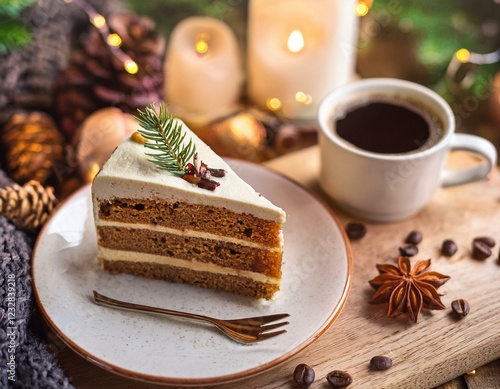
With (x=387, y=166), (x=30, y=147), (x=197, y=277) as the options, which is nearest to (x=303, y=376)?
(x=197, y=277)

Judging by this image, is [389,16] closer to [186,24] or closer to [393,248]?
[186,24]

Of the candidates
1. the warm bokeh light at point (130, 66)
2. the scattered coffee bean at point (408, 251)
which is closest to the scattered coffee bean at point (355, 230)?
the scattered coffee bean at point (408, 251)

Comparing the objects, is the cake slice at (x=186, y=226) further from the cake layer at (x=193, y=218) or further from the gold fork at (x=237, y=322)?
the gold fork at (x=237, y=322)

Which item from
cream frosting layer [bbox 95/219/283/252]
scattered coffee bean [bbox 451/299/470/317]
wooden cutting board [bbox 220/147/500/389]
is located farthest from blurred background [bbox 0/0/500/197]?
scattered coffee bean [bbox 451/299/470/317]

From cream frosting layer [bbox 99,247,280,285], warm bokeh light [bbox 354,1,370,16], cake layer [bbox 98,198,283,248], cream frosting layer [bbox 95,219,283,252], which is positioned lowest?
cream frosting layer [bbox 99,247,280,285]

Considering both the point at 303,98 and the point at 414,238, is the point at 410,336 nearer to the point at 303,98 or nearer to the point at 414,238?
the point at 414,238

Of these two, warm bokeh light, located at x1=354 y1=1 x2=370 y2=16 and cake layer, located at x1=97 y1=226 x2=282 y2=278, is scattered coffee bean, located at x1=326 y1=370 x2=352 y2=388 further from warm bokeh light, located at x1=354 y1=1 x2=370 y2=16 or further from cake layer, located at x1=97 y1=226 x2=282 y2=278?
warm bokeh light, located at x1=354 y1=1 x2=370 y2=16
